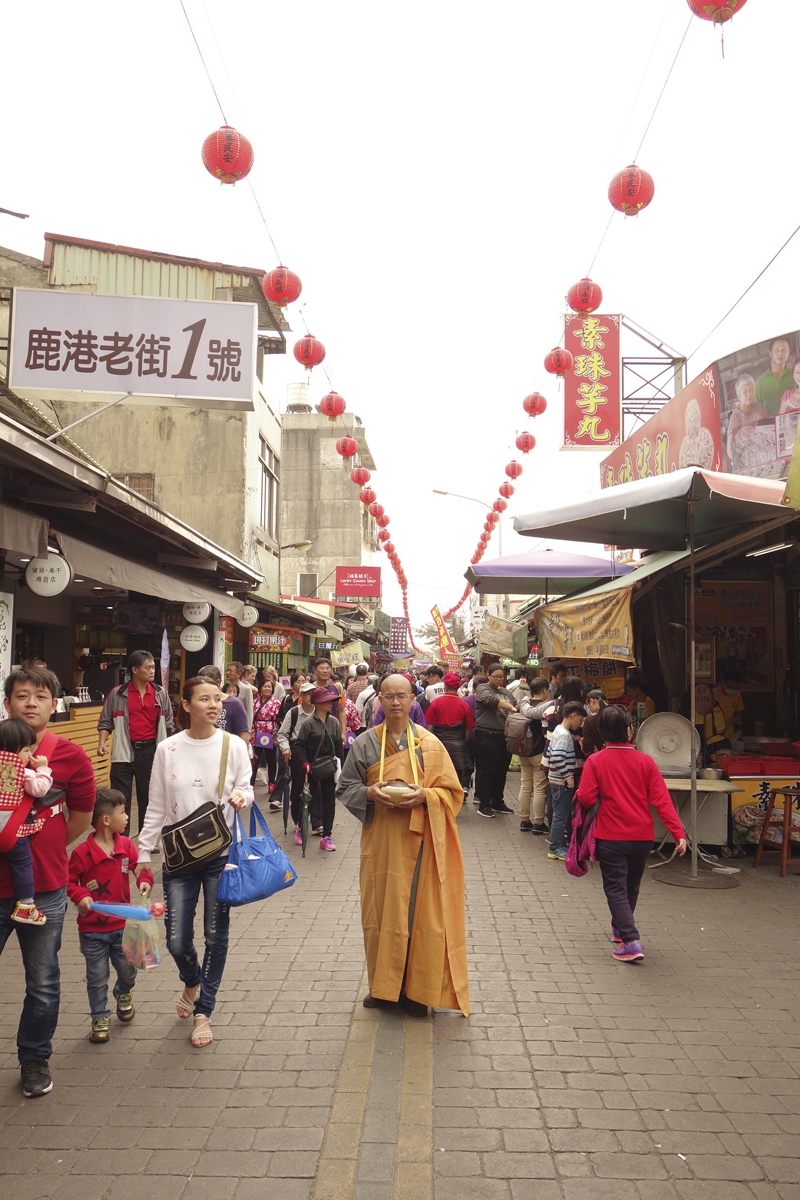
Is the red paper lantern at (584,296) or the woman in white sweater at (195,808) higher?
the red paper lantern at (584,296)

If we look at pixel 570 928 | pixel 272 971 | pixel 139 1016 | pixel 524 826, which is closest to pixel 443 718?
pixel 524 826

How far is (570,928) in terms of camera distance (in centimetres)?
625

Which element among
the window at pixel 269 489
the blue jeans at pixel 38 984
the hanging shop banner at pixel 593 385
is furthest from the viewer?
the window at pixel 269 489

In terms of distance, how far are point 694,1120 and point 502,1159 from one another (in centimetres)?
86

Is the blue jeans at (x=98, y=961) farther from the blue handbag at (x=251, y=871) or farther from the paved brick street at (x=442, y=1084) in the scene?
the blue handbag at (x=251, y=871)

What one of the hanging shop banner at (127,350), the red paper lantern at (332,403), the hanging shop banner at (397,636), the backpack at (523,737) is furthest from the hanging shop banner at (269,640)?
the hanging shop banner at (397,636)

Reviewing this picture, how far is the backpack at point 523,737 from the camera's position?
10.0m

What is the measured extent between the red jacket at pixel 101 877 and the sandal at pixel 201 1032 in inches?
23.6

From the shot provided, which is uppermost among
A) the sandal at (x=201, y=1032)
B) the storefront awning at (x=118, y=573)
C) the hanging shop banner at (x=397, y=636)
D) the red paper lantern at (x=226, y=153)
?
the red paper lantern at (x=226, y=153)

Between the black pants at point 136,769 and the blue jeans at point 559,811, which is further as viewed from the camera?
the blue jeans at point 559,811

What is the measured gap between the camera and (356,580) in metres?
42.5

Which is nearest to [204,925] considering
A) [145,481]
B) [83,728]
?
[83,728]

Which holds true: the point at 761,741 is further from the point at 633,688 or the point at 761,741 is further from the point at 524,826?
the point at 524,826

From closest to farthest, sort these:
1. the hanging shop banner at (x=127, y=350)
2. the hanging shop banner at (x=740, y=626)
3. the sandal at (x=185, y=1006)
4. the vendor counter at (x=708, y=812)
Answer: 1. the sandal at (x=185, y=1006)
2. the vendor counter at (x=708, y=812)
3. the hanging shop banner at (x=127, y=350)
4. the hanging shop banner at (x=740, y=626)
